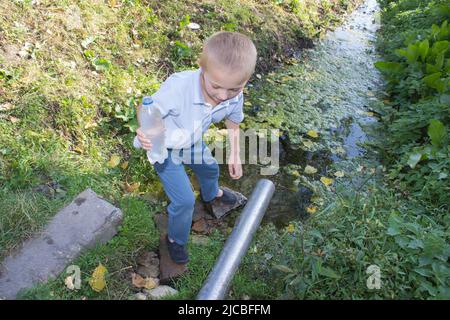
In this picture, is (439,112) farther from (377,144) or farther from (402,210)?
(402,210)

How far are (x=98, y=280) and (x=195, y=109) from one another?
1199 millimetres

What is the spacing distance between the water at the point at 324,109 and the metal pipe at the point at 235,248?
61 centimetres

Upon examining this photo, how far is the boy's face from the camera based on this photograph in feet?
6.83

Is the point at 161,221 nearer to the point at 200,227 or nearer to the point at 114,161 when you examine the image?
the point at 200,227

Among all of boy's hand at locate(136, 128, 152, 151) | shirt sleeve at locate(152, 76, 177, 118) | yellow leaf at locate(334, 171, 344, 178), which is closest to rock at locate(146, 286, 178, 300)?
boy's hand at locate(136, 128, 152, 151)

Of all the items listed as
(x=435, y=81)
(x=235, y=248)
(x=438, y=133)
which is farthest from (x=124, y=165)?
(x=435, y=81)

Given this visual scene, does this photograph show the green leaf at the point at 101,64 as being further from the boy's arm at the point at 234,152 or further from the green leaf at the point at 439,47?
the green leaf at the point at 439,47

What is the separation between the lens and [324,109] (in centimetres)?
469

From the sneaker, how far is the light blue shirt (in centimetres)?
69

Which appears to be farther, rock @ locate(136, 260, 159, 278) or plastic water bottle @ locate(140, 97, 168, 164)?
rock @ locate(136, 260, 159, 278)

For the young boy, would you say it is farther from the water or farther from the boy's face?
the water

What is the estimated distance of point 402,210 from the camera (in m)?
3.02
